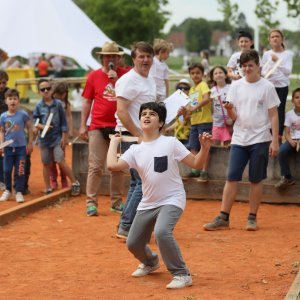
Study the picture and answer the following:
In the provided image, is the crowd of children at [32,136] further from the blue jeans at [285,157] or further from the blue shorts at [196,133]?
the blue jeans at [285,157]

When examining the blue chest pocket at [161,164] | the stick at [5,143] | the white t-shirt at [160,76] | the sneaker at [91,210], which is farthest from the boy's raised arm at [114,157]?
the white t-shirt at [160,76]

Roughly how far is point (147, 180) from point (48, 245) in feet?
6.90

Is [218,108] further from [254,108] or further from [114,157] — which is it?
[114,157]

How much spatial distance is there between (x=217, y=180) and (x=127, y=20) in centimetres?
2589

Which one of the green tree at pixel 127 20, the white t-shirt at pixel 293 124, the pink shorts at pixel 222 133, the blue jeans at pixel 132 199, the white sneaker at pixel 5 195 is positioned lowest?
the white sneaker at pixel 5 195

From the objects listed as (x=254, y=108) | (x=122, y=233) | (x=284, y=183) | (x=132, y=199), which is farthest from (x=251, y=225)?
(x=284, y=183)

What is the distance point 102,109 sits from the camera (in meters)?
10.3

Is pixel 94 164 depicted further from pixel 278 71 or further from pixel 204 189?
pixel 278 71

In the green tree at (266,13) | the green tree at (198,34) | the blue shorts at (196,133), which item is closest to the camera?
the blue shorts at (196,133)

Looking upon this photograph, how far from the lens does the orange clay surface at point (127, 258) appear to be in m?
6.95

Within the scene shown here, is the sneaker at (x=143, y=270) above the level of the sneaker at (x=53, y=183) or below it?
above

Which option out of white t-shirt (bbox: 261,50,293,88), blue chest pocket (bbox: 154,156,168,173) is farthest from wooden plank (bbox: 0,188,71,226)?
blue chest pocket (bbox: 154,156,168,173)

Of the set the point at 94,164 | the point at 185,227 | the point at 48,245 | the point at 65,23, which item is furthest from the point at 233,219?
the point at 65,23

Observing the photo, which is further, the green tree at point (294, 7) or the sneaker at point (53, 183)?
the green tree at point (294, 7)
